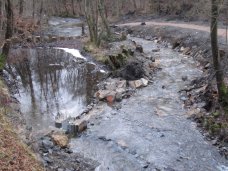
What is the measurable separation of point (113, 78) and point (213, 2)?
29.8ft

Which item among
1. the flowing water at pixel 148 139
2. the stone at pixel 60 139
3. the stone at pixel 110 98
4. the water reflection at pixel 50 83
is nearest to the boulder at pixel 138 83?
the flowing water at pixel 148 139

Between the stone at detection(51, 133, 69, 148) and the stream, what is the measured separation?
32 centimetres

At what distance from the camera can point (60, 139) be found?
39.6ft

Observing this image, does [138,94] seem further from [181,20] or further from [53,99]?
[181,20]

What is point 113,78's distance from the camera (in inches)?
795

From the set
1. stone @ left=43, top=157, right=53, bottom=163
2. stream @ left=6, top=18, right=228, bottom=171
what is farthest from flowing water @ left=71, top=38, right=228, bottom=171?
stone @ left=43, top=157, right=53, bottom=163

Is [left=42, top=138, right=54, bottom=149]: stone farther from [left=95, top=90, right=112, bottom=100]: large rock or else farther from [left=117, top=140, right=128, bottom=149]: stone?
[left=95, top=90, right=112, bottom=100]: large rock

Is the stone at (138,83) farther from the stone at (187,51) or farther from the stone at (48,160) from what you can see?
the stone at (48,160)

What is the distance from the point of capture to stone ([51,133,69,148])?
11875 mm

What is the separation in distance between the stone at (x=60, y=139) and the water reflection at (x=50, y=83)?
1.45 metres

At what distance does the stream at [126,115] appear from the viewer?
11133mm

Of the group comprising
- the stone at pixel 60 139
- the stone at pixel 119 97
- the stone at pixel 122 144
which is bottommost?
the stone at pixel 122 144

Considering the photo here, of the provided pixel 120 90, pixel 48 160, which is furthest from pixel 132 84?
pixel 48 160

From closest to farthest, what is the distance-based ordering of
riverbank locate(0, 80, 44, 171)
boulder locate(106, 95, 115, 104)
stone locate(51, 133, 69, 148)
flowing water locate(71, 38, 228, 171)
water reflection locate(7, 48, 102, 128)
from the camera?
riverbank locate(0, 80, 44, 171)
flowing water locate(71, 38, 228, 171)
stone locate(51, 133, 69, 148)
water reflection locate(7, 48, 102, 128)
boulder locate(106, 95, 115, 104)
